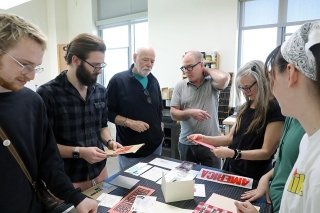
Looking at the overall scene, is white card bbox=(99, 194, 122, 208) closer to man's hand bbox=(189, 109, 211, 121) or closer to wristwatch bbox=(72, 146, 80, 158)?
wristwatch bbox=(72, 146, 80, 158)

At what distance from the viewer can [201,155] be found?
236cm

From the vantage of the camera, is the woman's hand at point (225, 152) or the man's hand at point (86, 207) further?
the woman's hand at point (225, 152)

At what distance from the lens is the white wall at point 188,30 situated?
399cm

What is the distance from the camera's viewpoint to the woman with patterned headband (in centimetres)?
65

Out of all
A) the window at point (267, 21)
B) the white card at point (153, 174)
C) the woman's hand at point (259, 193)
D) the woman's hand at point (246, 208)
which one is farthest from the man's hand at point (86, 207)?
the window at point (267, 21)

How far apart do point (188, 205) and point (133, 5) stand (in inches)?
195

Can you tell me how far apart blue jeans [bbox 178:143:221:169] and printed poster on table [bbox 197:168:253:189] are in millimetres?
722

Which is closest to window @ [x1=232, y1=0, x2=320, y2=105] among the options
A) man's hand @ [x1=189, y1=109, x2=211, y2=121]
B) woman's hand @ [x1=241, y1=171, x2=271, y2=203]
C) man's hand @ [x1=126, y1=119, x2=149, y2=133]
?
man's hand @ [x1=189, y1=109, x2=211, y2=121]

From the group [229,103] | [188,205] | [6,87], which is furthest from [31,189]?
[229,103]

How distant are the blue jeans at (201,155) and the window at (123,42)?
3323 mm

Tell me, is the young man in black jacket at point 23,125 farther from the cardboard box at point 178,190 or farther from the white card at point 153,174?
the white card at point 153,174

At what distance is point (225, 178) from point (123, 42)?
190 inches

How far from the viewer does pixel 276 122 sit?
1477mm

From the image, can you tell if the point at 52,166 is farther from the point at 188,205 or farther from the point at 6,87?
the point at 188,205
